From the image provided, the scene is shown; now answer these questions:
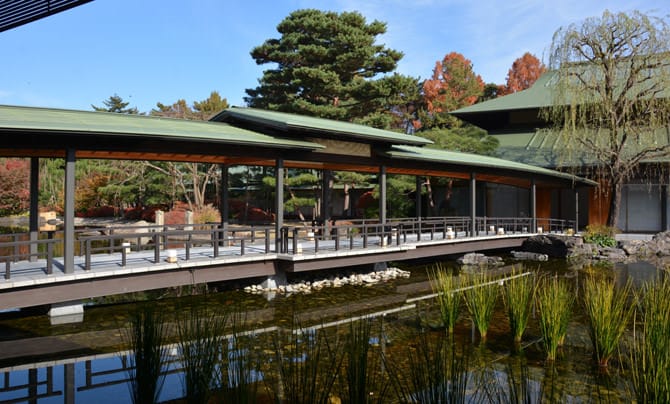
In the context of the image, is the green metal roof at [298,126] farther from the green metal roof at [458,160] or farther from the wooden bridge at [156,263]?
the wooden bridge at [156,263]

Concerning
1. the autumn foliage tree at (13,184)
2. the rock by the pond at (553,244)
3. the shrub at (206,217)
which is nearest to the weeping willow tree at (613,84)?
the rock by the pond at (553,244)

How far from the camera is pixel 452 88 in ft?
140

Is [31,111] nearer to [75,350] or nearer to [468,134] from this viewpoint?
→ [75,350]

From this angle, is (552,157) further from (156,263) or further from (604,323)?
(156,263)

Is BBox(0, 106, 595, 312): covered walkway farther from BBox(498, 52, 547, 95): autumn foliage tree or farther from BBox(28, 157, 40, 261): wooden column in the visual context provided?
BBox(498, 52, 547, 95): autumn foliage tree

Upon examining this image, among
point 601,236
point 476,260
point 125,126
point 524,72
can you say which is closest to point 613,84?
point 601,236

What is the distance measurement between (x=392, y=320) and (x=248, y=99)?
2384 centimetres

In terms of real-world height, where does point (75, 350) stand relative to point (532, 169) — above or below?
below

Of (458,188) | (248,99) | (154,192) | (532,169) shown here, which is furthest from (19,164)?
(532,169)

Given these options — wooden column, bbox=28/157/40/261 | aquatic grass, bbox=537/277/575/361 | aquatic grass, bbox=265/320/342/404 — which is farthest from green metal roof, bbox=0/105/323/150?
aquatic grass, bbox=537/277/575/361

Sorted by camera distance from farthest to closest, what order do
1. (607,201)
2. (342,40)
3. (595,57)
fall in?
(342,40) → (607,201) → (595,57)

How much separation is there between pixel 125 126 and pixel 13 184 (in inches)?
1221

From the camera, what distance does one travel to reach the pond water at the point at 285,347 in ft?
19.6

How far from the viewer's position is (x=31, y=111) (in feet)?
32.9
